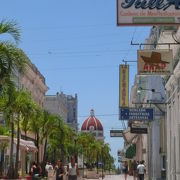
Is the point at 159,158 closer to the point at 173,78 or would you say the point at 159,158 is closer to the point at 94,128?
the point at 173,78

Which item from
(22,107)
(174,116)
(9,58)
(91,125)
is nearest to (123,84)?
(22,107)

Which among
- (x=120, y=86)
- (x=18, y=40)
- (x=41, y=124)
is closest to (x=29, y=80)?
(x=41, y=124)

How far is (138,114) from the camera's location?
36469mm

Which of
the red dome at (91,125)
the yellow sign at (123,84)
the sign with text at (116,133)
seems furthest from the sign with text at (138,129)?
the red dome at (91,125)

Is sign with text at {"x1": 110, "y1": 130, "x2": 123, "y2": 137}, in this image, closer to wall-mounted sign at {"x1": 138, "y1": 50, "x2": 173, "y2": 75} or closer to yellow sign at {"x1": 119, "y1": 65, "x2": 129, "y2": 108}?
yellow sign at {"x1": 119, "y1": 65, "x2": 129, "y2": 108}

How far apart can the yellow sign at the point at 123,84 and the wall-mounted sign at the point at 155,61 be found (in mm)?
15831

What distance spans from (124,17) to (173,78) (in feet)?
30.3

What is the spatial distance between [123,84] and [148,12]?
76.8ft

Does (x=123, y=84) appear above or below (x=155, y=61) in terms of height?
above

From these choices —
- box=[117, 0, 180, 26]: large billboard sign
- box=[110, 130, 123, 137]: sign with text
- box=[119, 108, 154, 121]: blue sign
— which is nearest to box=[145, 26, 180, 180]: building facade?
box=[117, 0, 180, 26]: large billboard sign

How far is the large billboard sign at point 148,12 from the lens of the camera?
17.1 meters

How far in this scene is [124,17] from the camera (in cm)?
1731

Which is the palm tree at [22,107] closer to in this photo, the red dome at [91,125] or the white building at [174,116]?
the white building at [174,116]

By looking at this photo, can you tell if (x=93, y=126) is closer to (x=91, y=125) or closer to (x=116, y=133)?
(x=91, y=125)
